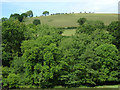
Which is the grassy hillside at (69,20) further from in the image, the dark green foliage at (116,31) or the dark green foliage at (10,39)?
the dark green foliage at (10,39)

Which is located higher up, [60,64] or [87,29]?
[87,29]

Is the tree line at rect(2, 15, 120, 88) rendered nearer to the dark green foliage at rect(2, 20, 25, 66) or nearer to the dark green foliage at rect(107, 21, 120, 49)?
the dark green foliage at rect(2, 20, 25, 66)

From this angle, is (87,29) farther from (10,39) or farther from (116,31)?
(10,39)

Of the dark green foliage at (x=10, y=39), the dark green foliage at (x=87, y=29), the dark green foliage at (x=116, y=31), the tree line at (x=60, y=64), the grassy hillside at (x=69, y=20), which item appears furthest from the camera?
the grassy hillside at (x=69, y=20)

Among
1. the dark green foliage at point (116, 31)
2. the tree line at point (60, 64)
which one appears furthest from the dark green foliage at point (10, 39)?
the dark green foliage at point (116, 31)

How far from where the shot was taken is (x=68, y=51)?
45.8m

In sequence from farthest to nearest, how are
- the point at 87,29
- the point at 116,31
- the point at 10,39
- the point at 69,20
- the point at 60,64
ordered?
the point at 69,20
the point at 87,29
the point at 116,31
the point at 10,39
the point at 60,64

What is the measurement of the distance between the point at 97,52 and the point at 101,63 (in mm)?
3171

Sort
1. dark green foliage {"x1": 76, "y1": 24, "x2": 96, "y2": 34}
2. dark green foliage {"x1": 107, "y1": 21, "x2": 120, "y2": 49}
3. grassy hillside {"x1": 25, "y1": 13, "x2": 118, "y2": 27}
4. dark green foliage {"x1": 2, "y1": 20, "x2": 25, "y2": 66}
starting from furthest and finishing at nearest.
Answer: grassy hillside {"x1": 25, "y1": 13, "x2": 118, "y2": 27}, dark green foliage {"x1": 76, "y1": 24, "x2": 96, "y2": 34}, dark green foliage {"x1": 107, "y1": 21, "x2": 120, "y2": 49}, dark green foliage {"x1": 2, "y1": 20, "x2": 25, "y2": 66}

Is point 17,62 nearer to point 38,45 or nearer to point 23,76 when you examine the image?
point 23,76

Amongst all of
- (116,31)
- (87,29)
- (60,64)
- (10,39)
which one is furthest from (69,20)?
(60,64)

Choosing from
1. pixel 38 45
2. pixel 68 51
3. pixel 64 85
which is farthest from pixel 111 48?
pixel 38 45

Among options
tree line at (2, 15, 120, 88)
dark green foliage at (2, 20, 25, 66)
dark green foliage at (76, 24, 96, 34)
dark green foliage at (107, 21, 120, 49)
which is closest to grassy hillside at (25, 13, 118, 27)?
dark green foliage at (76, 24, 96, 34)

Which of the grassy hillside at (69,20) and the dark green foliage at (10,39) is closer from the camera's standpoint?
the dark green foliage at (10,39)
